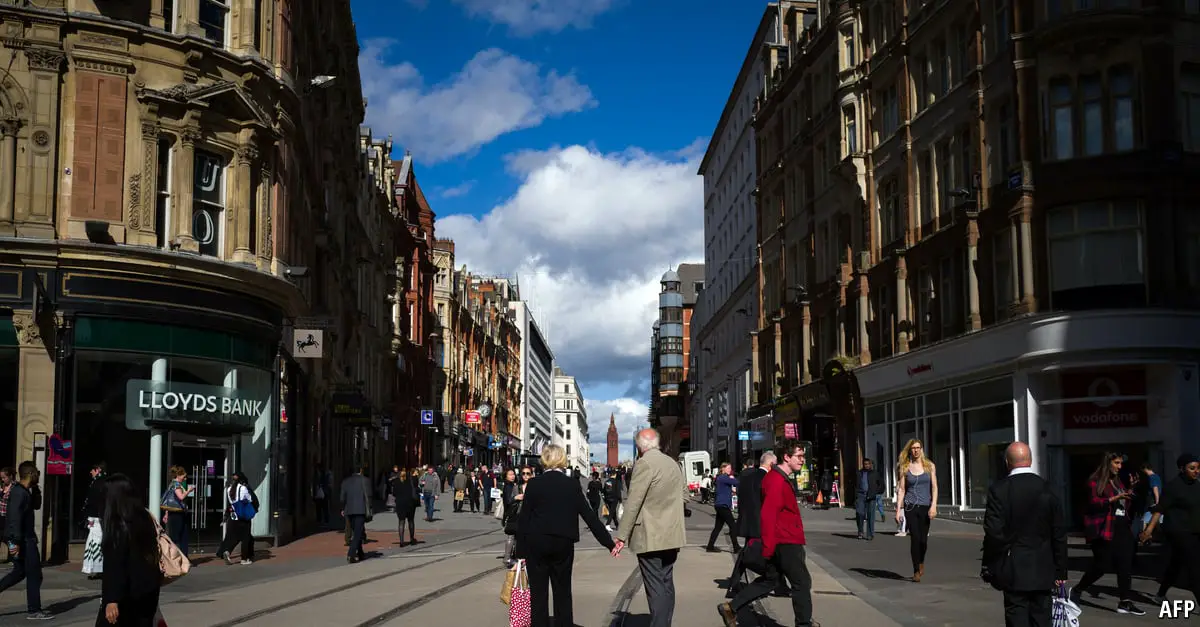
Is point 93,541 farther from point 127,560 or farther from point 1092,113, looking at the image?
point 1092,113

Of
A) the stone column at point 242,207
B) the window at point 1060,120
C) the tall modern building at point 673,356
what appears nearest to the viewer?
the stone column at point 242,207

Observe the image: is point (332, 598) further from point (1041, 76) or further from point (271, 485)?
point (1041, 76)

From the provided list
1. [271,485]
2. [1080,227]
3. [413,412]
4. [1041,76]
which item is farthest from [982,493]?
[413,412]

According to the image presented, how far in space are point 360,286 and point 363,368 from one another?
3589mm

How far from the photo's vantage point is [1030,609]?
8695mm

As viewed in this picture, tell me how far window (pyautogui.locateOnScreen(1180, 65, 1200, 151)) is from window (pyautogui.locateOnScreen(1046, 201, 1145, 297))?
1.96 m

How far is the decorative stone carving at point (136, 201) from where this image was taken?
22.0m

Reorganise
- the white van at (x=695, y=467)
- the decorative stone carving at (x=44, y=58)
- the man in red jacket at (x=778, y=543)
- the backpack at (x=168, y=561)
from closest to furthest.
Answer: the backpack at (x=168, y=561)
the man in red jacket at (x=778, y=543)
the decorative stone carving at (x=44, y=58)
the white van at (x=695, y=467)

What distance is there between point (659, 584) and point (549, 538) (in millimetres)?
1022

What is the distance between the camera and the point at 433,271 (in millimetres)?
75562

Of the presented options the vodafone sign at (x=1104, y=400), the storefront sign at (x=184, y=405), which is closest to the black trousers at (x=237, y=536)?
the storefront sign at (x=184, y=405)

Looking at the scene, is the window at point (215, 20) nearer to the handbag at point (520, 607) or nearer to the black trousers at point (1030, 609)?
the handbag at point (520, 607)

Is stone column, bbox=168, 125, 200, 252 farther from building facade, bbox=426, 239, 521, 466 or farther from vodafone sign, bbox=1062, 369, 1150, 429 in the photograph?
building facade, bbox=426, 239, 521, 466

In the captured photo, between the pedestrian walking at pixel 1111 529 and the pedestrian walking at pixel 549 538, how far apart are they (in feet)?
21.3
